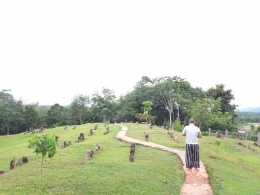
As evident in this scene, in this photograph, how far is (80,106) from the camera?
253 ft

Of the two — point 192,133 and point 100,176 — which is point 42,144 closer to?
point 100,176

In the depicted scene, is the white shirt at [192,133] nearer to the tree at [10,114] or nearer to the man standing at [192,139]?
the man standing at [192,139]

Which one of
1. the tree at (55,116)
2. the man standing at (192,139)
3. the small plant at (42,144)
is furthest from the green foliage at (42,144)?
the tree at (55,116)

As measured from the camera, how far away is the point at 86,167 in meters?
14.2

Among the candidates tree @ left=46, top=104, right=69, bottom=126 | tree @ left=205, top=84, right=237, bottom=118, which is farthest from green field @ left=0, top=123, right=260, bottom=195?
tree @ left=46, top=104, right=69, bottom=126

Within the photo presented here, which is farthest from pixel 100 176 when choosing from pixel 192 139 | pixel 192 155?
pixel 192 139

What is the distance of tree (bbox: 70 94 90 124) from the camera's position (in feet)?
249

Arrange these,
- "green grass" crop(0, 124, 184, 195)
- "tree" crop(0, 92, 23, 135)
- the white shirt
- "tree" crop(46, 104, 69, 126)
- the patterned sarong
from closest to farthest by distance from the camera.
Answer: "green grass" crop(0, 124, 184, 195) → the white shirt → the patterned sarong → "tree" crop(0, 92, 23, 135) → "tree" crop(46, 104, 69, 126)

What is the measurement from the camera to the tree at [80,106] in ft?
249

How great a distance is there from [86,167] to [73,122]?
6286 cm

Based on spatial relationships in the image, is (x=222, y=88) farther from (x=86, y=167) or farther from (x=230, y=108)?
(x=86, y=167)

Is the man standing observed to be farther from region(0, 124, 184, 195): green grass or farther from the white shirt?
region(0, 124, 184, 195): green grass

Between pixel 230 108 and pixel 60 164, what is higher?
pixel 230 108

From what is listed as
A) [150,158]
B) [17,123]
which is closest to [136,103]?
[17,123]
